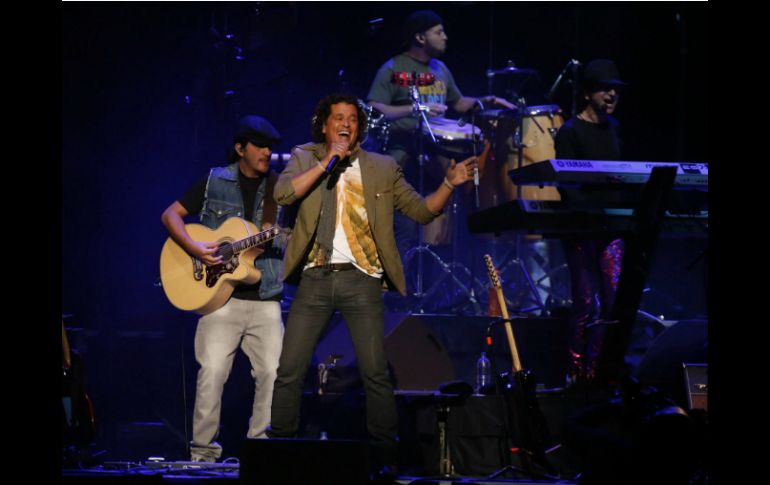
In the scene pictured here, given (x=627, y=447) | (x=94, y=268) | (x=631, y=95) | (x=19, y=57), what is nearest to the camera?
(x=19, y=57)

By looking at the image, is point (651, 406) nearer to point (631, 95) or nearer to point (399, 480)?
point (399, 480)

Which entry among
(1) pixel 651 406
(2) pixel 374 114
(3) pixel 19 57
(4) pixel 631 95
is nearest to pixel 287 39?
(2) pixel 374 114

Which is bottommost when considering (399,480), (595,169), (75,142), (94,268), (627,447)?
(399,480)

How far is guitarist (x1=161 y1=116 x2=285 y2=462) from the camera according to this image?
19.4ft

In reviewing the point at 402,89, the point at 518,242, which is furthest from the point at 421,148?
the point at 518,242

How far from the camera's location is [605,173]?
194 inches

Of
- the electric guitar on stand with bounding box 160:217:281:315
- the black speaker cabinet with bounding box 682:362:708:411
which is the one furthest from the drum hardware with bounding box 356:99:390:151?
the black speaker cabinet with bounding box 682:362:708:411

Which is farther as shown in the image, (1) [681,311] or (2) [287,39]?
(2) [287,39]

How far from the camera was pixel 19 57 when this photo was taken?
2.22 m

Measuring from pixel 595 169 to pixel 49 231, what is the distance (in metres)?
3.39

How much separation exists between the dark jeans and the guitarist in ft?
2.98

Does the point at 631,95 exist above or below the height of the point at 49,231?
above

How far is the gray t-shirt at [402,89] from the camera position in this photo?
8.52 meters

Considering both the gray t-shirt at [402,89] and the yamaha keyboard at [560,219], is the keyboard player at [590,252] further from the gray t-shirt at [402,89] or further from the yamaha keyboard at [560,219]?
the gray t-shirt at [402,89]
